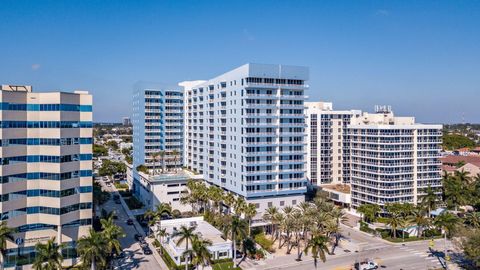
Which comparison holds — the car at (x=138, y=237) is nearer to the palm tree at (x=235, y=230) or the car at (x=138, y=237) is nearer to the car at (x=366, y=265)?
the palm tree at (x=235, y=230)

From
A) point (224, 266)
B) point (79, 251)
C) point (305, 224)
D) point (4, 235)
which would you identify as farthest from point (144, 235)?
point (305, 224)

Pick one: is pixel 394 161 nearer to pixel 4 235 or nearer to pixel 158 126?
pixel 158 126

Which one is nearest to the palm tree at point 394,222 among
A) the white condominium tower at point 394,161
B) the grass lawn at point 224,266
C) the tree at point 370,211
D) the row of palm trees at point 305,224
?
the tree at point 370,211

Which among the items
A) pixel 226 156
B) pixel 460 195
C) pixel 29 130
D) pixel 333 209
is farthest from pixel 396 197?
pixel 29 130

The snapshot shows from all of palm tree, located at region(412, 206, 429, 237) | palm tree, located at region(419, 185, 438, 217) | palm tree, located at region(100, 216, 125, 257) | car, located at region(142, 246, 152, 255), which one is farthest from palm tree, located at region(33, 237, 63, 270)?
palm tree, located at region(419, 185, 438, 217)

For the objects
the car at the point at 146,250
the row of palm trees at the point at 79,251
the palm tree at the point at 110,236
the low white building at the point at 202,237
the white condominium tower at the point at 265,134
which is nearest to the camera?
the row of palm trees at the point at 79,251

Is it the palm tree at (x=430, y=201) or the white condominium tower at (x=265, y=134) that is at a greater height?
the white condominium tower at (x=265, y=134)

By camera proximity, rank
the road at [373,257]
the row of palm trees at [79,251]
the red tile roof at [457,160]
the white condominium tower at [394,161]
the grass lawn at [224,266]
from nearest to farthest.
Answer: the row of palm trees at [79,251], the grass lawn at [224,266], the road at [373,257], the white condominium tower at [394,161], the red tile roof at [457,160]
